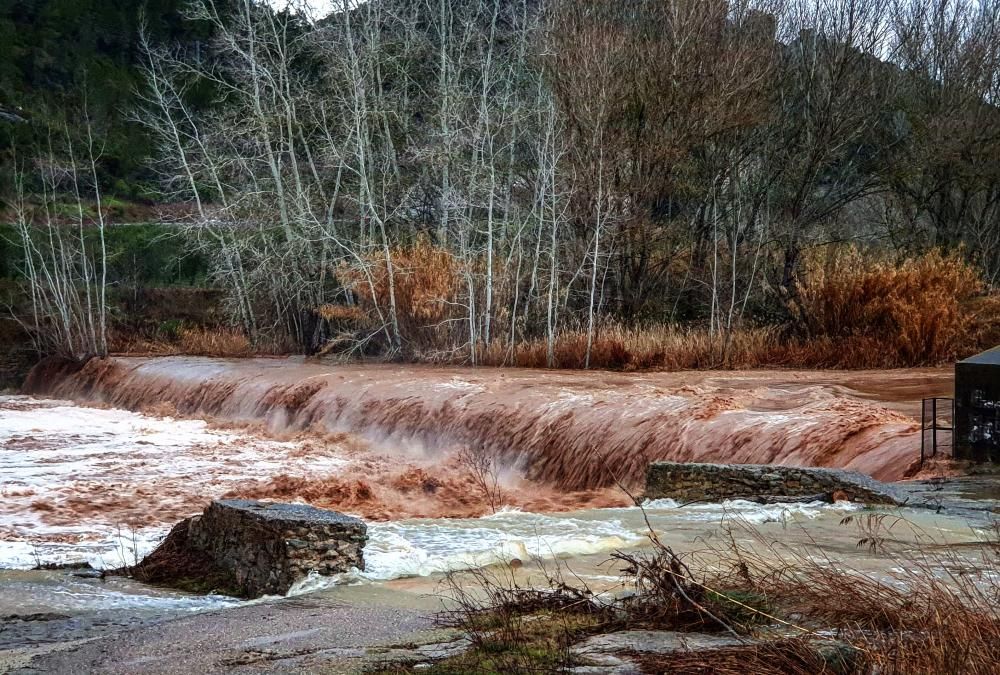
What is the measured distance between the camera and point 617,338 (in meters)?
19.8

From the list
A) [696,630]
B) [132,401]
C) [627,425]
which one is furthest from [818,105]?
[696,630]

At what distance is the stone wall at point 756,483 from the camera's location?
8.90 meters

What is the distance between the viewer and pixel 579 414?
13.9m

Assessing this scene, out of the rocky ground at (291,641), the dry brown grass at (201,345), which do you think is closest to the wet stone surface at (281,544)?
the rocky ground at (291,641)

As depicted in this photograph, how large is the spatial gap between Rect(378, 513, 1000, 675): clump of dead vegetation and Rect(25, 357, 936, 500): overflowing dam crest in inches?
201

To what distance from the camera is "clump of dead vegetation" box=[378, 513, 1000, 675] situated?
162 inches

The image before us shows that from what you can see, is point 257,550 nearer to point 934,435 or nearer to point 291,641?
point 291,641

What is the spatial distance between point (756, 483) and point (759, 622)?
464 cm

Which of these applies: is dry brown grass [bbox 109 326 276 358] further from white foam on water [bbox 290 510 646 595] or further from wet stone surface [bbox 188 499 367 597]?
wet stone surface [bbox 188 499 367 597]

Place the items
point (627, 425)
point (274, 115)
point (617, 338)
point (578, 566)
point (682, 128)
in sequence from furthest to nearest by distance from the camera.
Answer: point (274, 115) → point (682, 128) → point (617, 338) → point (627, 425) → point (578, 566)

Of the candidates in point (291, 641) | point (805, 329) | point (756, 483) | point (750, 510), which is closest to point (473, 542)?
point (750, 510)

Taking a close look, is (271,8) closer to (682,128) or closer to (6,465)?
(682,128)

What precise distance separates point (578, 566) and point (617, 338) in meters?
12.6

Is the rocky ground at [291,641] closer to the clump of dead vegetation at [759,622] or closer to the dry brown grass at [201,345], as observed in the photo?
the clump of dead vegetation at [759,622]
